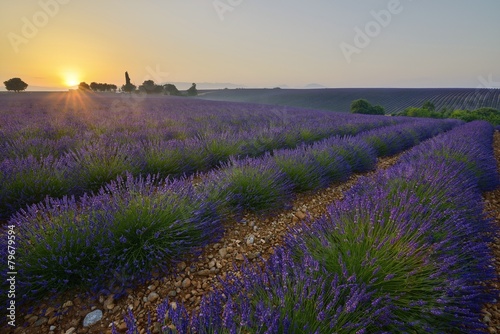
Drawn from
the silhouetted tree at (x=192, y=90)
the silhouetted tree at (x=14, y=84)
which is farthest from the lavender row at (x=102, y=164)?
the silhouetted tree at (x=192, y=90)

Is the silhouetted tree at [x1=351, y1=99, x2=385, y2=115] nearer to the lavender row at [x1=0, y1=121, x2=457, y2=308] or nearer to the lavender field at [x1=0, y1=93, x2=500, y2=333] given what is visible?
the lavender field at [x1=0, y1=93, x2=500, y2=333]

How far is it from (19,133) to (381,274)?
6.40m

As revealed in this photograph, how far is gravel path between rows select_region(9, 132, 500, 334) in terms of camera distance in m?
1.28

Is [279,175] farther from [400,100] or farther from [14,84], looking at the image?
[14,84]

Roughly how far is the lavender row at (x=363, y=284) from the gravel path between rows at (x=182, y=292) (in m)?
0.20

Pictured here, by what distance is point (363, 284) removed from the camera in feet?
3.62

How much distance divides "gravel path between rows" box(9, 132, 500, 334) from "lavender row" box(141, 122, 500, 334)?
0.64 ft

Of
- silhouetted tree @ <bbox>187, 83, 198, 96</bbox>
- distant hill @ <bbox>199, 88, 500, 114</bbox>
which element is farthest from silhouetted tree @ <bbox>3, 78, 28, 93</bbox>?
distant hill @ <bbox>199, 88, 500, 114</bbox>

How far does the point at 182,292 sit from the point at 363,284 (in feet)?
3.67

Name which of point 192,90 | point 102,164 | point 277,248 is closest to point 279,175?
point 277,248

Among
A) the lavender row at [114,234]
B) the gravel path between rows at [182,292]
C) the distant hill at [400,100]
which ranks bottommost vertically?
the gravel path between rows at [182,292]

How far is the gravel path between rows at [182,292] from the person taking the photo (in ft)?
4.19

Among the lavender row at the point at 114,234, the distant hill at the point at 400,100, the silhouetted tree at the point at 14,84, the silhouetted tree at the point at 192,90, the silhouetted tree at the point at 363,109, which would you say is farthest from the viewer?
the silhouetted tree at the point at 192,90

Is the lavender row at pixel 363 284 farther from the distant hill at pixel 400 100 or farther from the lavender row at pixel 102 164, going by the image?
the distant hill at pixel 400 100
